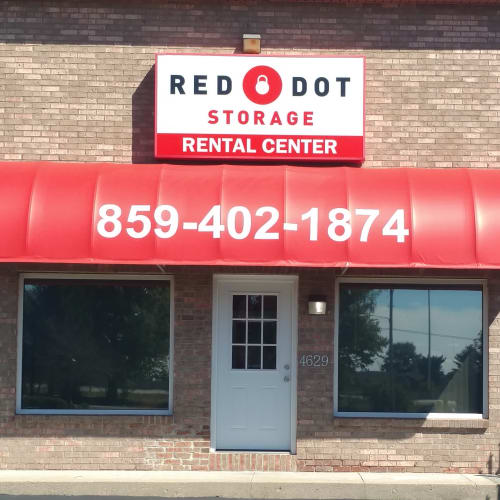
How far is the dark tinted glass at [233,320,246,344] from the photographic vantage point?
34.2 feet

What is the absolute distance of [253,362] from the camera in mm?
10398

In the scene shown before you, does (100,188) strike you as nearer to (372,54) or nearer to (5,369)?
(5,369)

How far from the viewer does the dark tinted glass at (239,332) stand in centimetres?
1043

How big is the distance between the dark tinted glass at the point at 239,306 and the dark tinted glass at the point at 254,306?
7 centimetres

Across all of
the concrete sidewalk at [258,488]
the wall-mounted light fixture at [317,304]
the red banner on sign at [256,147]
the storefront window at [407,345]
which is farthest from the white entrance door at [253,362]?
the red banner on sign at [256,147]

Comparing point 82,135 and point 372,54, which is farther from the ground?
point 372,54

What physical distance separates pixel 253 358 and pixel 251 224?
2120 millimetres

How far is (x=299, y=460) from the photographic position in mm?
10062

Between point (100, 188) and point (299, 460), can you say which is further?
point (299, 460)

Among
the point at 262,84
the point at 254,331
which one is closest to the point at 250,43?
the point at 262,84

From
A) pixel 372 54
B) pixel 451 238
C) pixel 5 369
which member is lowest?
pixel 5 369

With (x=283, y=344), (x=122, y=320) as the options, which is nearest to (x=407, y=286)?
(x=283, y=344)

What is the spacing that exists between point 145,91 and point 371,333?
434cm

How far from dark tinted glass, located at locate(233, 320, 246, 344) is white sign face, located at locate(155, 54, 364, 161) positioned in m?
2.19
